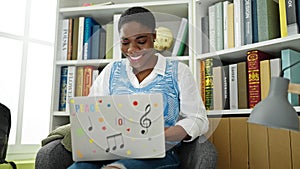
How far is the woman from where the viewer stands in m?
1.13

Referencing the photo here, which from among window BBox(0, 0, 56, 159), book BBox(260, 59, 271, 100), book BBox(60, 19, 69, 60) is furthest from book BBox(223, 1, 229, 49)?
window BBox(0, 0, 56, 159)

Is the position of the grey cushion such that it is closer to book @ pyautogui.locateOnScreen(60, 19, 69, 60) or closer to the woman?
the woman

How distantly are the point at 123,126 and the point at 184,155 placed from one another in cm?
36

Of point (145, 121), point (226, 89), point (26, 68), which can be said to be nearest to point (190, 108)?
point (145, 121)

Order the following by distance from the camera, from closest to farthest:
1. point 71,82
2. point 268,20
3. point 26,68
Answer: point 268,20
point 71,82
point 26,68

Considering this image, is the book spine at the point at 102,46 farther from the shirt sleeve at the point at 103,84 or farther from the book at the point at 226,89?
the book at the point at 226,89

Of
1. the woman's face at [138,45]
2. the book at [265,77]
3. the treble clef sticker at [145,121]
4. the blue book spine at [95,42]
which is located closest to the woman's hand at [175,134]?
the treble clef sticker at [145,121]

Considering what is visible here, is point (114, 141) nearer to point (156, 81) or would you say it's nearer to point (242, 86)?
point (156, 81)

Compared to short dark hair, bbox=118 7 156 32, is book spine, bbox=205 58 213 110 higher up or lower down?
lower down

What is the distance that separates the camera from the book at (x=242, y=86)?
145 centimetres

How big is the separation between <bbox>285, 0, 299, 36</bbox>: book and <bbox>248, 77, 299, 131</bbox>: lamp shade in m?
0.63

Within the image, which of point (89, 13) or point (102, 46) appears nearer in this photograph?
point (102, 46)

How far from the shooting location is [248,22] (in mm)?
1477

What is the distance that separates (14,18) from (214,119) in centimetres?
130
